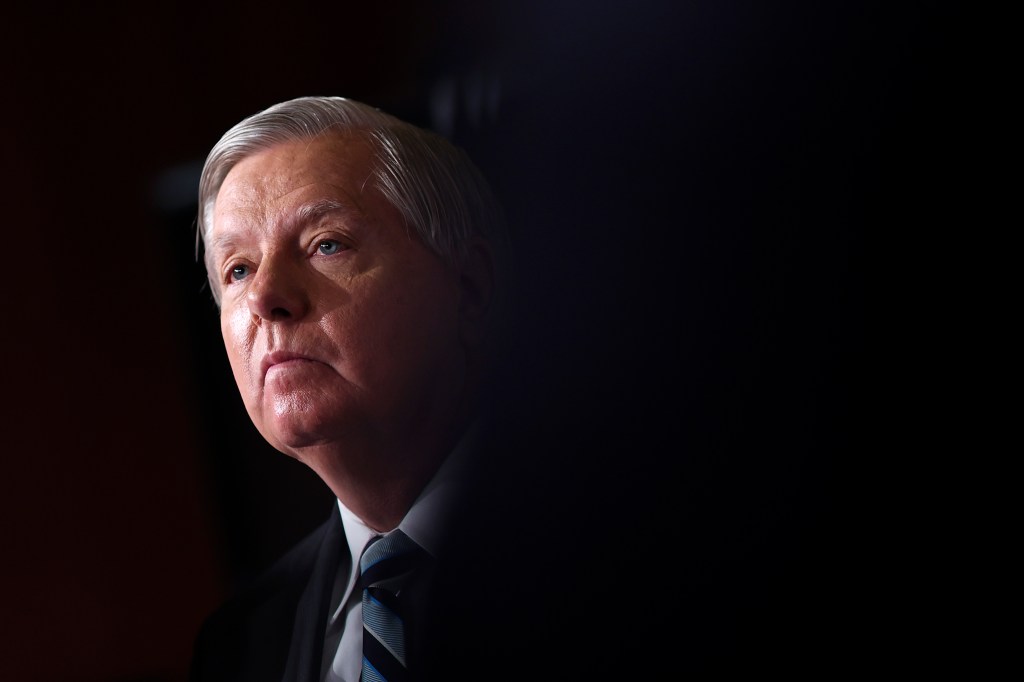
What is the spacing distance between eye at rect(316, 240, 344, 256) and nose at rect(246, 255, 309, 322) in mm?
22

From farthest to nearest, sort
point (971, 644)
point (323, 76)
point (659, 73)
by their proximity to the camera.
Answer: point (323, 76) < point (659, 73) < point (971, 644)

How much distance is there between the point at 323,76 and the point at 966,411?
1.95ft

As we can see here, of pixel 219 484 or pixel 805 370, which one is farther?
pixel 219 484

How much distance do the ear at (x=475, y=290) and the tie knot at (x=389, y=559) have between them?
162 mm

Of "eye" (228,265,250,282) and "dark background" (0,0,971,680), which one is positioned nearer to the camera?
"dark background" (0,0,971,680)

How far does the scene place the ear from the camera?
755 mm

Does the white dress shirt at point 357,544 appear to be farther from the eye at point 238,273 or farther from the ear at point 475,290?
the eye at point 238,273

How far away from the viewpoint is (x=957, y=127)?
62 cm

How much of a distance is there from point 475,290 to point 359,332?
0.35ft

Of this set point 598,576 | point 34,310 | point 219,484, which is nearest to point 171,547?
point 219,484

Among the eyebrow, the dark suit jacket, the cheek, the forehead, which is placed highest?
the forehead

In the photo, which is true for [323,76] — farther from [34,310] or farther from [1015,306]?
[1015,306]

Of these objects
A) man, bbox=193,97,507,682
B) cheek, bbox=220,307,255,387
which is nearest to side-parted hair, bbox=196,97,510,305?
man, bbox=193,97,507,682

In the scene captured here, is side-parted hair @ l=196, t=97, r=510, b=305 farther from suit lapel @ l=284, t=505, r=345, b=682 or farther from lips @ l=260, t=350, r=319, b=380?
suit lapel @ l=284, t=505, r=345, b=682
